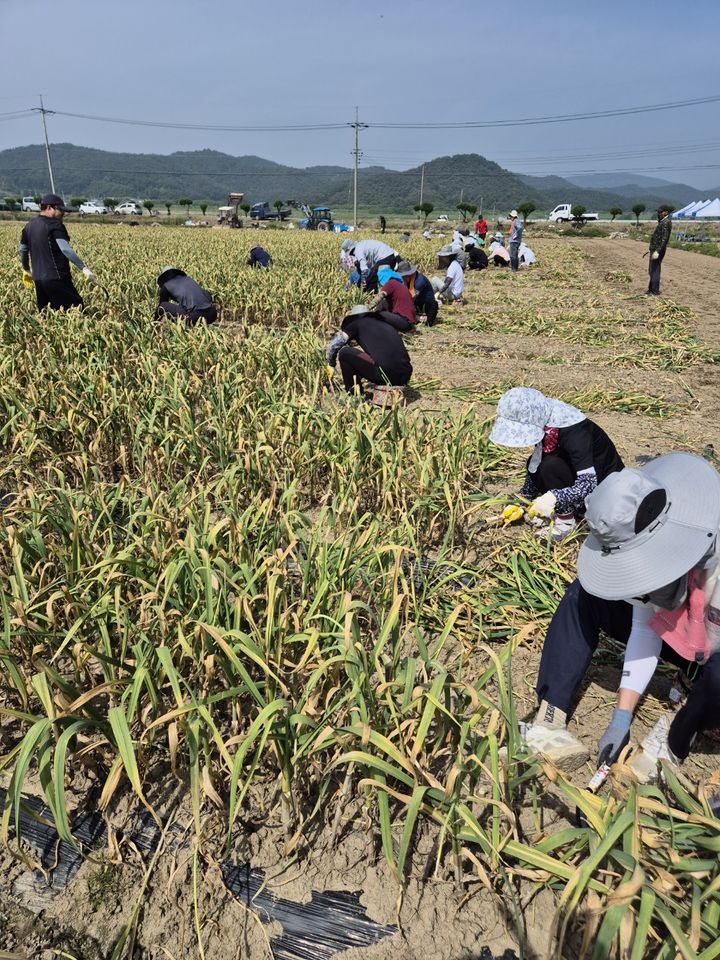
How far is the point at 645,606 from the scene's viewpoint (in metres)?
1.70

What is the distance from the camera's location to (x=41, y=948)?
138 cm

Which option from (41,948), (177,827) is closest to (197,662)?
(177,827)

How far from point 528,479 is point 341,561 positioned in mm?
1541

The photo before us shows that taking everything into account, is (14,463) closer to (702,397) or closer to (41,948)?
(41,948)

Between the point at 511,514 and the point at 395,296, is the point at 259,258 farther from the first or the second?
the point at 511,514

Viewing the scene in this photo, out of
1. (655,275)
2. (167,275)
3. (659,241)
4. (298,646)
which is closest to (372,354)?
(167,275)

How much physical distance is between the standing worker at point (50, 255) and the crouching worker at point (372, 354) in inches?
102

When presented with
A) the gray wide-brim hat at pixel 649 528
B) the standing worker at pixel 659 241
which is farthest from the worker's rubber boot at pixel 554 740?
the standing worker at pixel 659 241

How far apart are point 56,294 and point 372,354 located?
3.41 m

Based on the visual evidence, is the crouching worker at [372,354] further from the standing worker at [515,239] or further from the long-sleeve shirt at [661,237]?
the standing worker at [515,239]

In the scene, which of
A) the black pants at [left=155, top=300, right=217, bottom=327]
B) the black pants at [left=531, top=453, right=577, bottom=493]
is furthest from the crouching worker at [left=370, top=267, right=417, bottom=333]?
the black pants at [left=531, top=453, right=577, bottom=493]

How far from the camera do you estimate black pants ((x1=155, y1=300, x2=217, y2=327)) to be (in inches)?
235

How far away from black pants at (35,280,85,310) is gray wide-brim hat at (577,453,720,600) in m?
5.64

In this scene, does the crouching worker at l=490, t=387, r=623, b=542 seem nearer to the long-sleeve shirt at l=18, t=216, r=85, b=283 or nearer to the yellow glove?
the yellow glove
